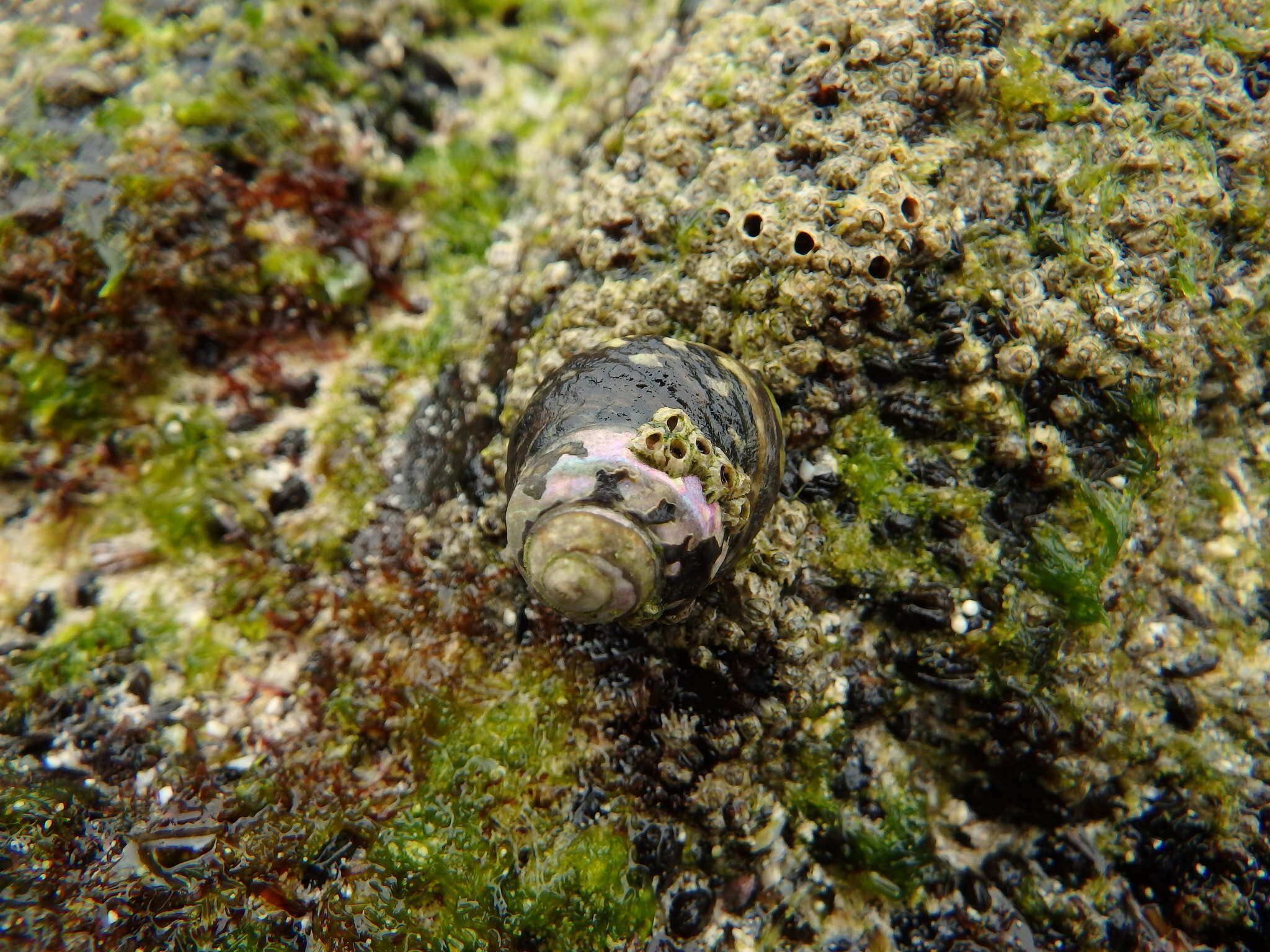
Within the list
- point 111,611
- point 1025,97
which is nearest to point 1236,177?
point 1025,97

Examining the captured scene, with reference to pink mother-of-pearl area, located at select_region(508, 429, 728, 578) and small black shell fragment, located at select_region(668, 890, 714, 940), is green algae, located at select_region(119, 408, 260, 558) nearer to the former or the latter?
pink mother-of-pearl area, located at select_region(508, 429, 728, 578)

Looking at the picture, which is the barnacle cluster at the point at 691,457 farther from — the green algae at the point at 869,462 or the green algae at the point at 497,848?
the green algae at the point at 497,848

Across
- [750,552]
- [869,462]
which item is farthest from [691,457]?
[869,462]

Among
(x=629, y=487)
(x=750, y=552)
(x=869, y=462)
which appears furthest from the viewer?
(x=869, y=462)

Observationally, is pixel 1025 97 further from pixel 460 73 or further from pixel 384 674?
pixel 384 674

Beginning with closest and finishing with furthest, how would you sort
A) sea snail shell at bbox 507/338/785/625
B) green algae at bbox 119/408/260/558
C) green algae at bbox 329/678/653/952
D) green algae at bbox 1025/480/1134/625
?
sea snail shell at bbox 507/338/785/625
green algae at bbox 329/678/653/952
green algae at bbox 1025/480/1134/625
green algae at bbox 119/408/260/558

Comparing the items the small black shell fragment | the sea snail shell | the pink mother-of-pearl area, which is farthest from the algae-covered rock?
the pink mother-of-pearl area

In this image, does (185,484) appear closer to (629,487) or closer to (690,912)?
(629,487)
